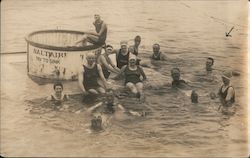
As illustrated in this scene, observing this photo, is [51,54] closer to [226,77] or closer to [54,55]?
[54,55]

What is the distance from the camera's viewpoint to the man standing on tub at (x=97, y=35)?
6.82 feet

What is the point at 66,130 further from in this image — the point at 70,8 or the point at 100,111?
the point at 70,8

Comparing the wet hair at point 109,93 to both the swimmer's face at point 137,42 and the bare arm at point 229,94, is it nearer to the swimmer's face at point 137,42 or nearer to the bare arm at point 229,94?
the swimmer's face at point 137,42

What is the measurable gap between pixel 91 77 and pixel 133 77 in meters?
0.21

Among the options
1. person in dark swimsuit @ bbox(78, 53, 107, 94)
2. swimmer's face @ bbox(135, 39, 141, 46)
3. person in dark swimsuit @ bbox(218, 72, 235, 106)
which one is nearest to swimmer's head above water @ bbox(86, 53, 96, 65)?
person in dark swimsuit @ bbox(78, 53, 107, 94)

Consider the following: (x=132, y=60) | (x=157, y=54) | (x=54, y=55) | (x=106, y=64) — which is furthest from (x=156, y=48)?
(x=54, y=55)

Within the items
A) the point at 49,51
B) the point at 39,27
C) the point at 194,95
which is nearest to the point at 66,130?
the point at 49,51

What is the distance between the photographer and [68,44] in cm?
205

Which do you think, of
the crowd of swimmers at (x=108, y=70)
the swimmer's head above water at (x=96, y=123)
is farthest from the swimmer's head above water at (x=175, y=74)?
the swimmer's head above water at (x=96, y=123)

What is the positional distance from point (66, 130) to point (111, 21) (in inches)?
22.9

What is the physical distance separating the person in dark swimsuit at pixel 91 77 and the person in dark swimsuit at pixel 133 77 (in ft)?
0.37

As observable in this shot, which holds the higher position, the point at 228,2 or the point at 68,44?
the point at 228,2

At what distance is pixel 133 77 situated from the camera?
6.88 ft

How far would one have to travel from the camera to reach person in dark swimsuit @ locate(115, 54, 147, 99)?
2.09 meters
